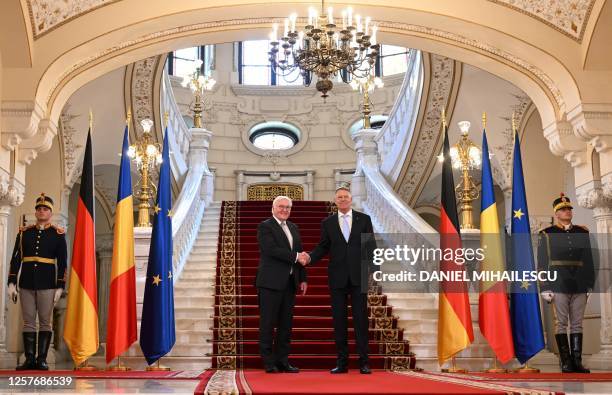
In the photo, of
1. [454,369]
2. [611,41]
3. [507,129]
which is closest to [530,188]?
[507,129]

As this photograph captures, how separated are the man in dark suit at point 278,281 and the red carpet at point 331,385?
368 mm

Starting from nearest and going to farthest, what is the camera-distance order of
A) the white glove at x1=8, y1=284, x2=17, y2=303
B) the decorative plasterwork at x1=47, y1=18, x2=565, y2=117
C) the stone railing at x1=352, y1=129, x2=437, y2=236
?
the white glove at x1=8, y1=284, x2=17, y2=303, the decorative plasterwork at x1=47, y1=18, x2=565, y2=117, the stone railing at x1=352, y1=129, x2=437, y2=236

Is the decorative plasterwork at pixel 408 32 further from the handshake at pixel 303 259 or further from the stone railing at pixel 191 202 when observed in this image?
the handshake at pixel 303 259

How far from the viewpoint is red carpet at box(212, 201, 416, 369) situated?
766 cm

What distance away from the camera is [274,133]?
18781 millimetres

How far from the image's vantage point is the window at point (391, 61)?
18.5 meters

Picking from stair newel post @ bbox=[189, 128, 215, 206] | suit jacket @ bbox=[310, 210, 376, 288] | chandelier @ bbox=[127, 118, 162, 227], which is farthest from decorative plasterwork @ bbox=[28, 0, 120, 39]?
stair newel post @ bbox=[189, 128, 215, 206]

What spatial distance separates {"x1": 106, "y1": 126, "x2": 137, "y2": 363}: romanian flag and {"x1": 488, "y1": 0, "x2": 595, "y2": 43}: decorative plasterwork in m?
4.21

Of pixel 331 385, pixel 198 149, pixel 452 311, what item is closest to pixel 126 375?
pixel 331 385

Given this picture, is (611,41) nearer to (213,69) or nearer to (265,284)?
(265,284)

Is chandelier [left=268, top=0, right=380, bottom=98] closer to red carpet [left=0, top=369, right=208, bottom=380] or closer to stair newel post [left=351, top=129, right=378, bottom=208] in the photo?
red carpet [left=0, top=369, right=208, bottom=380]

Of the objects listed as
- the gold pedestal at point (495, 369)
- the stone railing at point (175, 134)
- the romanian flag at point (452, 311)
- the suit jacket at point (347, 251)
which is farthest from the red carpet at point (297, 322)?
the stone railing at point (175, 134)

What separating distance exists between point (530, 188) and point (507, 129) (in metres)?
0.98

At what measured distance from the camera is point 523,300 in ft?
24.4
